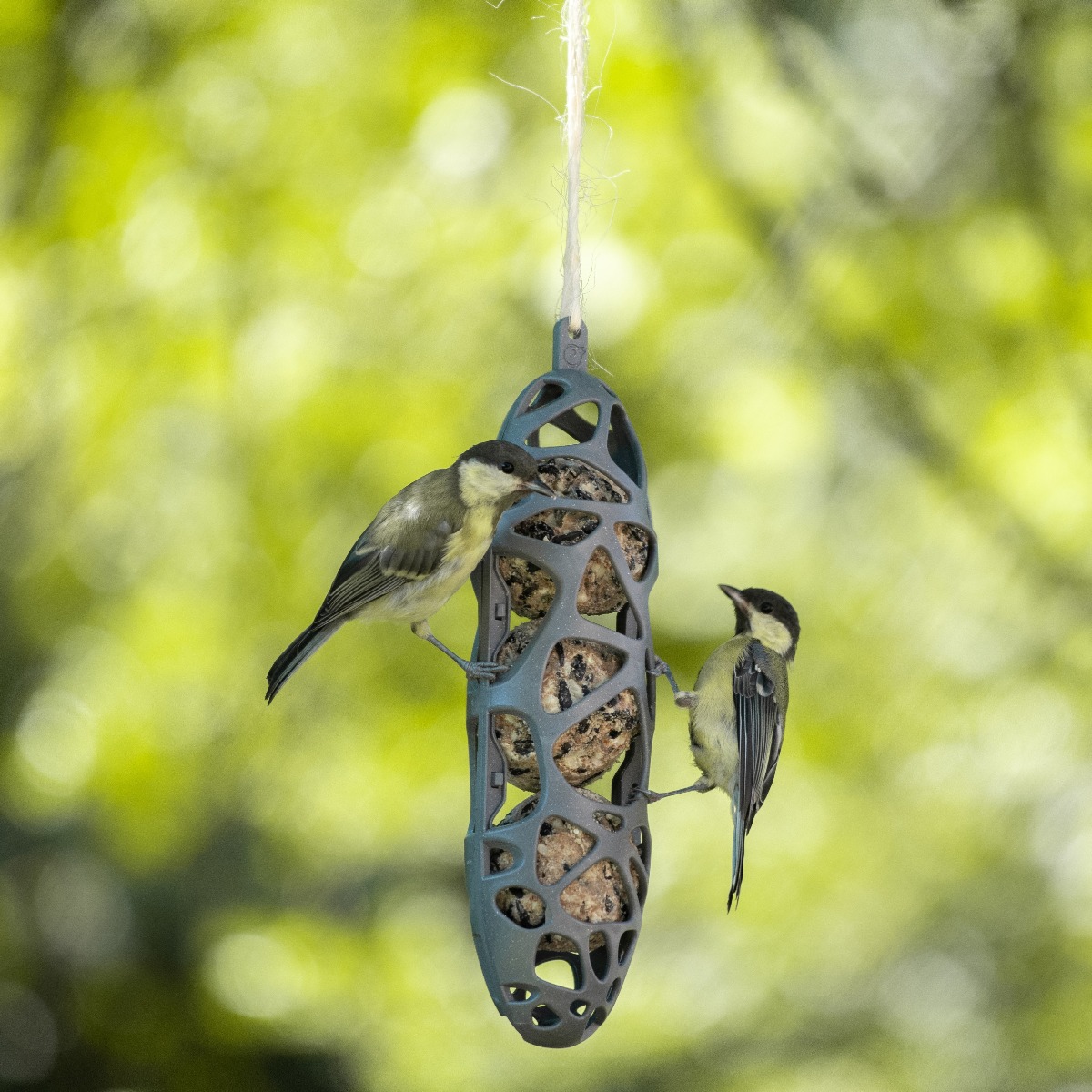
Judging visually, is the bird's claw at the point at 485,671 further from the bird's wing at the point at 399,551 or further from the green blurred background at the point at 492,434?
the green blurred background at the point at 492,434

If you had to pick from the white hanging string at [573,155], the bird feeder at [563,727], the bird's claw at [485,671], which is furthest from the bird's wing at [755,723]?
the white hanging string at [573,155]

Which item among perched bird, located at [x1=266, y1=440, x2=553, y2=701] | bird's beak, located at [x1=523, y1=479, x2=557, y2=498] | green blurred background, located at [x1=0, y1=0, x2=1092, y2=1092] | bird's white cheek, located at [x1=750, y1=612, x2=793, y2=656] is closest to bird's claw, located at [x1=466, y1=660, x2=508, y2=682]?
perched bird, located at [x1=266, y1=440, x2=553, y2=701]

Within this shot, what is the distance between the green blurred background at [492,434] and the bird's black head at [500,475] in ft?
5.11

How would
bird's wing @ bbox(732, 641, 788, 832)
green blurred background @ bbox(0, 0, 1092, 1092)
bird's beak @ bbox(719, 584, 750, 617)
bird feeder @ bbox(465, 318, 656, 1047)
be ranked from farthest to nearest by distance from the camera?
1. green blurred background @ bbox(0, 0, 1092, 1092)
2. bird's beak @ bbox(719, 584, 750, 617)
3. bird's wing @ bbox(732, 641, 788, 832)
4. bird feeder @ bbox(465, 318, 656, 1047)

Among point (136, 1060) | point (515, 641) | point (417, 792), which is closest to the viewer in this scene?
point (515, 641)

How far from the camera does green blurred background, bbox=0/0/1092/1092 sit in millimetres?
3439

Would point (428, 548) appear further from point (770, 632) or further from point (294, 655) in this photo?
point (770, 632)

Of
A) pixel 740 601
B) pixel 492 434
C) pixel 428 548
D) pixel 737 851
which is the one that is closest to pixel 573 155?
pixel 428 548

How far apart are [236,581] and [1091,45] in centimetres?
276

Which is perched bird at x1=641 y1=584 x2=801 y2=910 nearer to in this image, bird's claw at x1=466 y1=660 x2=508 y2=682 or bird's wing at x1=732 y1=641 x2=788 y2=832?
bird's wing at x1=732 y1=641 x2=788 y2=832

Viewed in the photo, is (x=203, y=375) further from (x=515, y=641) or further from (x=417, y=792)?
(x=515, y=641)

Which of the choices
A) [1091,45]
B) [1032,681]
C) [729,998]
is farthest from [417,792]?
[1091,45]

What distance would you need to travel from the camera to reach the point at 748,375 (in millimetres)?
3531

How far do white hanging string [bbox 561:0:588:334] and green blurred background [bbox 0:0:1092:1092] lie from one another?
4.94 ft
